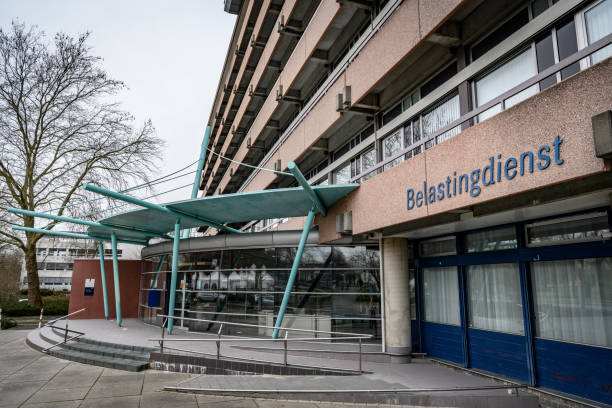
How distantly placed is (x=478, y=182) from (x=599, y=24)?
2934 millimetres

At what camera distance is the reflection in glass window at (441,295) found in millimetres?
10992

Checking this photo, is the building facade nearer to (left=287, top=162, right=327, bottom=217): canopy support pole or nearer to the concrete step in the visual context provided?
(left=287, top=162, right=327, bottom=217): canopy support pole

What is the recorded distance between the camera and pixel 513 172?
622 cm

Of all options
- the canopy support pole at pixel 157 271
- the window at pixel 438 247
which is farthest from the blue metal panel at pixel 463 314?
the canopy support pole at pixel 157 271

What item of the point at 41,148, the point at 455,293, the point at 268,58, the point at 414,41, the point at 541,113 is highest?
the point at 268,58

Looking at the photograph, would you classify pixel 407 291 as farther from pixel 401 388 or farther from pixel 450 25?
pixel 450 25

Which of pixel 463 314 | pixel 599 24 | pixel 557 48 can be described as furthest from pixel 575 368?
pixel 599 24

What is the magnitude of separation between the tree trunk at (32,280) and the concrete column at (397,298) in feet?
82.7

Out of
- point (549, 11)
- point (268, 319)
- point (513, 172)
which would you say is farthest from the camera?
point (268, 319)

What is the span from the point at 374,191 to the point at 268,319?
6672 mm

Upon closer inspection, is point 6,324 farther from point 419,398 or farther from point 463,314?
point 463,314

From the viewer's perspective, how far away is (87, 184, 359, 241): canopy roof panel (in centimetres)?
1185

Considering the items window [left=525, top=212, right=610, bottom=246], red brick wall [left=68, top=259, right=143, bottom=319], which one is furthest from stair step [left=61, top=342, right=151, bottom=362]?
window [left=525, top=212, right=610, bottom=246]

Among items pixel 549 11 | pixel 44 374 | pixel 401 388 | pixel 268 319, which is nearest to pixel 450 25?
pixel 549 11
